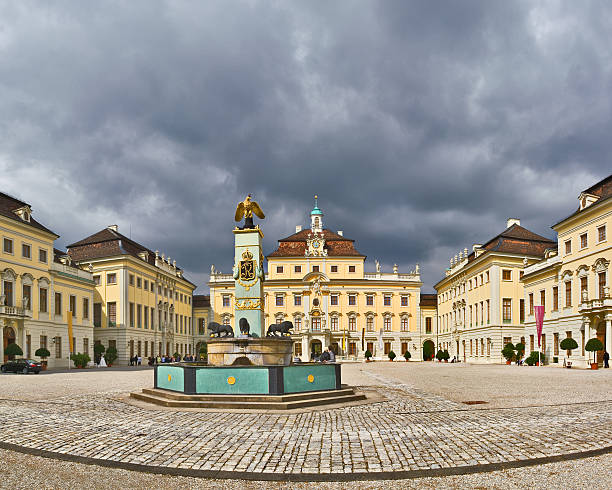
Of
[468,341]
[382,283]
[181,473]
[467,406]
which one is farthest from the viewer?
[382,283]

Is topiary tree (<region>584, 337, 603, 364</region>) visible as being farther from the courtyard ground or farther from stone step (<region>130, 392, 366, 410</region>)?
stone step (<region>130, 392, 366, 410</region>)

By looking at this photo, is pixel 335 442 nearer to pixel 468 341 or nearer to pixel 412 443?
pixel 412 443

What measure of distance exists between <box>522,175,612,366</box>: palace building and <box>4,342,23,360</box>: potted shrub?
131 feet

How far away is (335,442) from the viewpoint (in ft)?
32.4

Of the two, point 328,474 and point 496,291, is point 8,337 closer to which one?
point 328,474

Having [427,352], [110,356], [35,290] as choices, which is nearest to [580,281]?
[427,352]

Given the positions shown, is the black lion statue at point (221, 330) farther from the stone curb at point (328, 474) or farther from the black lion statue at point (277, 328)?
the stone curb at point (328, 474)

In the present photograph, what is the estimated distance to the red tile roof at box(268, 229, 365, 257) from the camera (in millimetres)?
86625

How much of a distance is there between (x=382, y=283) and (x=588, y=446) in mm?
77824

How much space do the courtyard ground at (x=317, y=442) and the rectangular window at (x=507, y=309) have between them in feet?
155

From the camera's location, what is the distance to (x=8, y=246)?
4397cm

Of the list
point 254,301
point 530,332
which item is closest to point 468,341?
point 530,332

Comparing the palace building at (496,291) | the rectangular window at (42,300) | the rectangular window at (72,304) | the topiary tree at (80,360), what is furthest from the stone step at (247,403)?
the palace building at (496,291)

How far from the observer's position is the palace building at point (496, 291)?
6078cm
